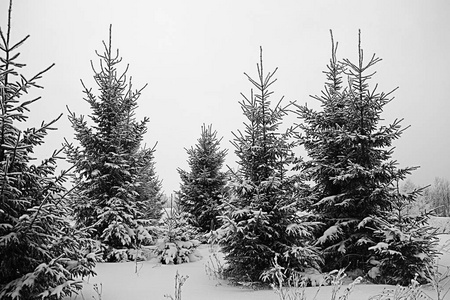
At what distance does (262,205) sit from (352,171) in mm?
2736

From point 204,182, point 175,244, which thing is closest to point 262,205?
point 175,244

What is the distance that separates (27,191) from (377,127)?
851 centimetres

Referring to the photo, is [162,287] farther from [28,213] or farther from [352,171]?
[352,171]

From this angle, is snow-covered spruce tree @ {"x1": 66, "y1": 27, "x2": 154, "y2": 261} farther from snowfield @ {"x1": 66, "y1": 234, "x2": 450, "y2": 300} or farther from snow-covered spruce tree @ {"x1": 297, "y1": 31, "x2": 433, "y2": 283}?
snow-covered spruce tree @ {"x1": 297, "y1": 31, "x2": 433, "y2": 283}

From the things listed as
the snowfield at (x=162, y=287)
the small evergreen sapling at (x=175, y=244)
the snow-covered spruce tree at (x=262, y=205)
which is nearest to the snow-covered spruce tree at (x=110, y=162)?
the small evergreen sapling at (x=175, y=244)

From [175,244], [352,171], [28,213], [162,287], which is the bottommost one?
[162,287]

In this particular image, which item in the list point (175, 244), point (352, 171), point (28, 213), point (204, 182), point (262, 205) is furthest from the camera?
point (204, 182)

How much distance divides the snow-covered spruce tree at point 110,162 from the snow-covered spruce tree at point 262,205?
3767 mm

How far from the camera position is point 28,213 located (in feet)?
15.6

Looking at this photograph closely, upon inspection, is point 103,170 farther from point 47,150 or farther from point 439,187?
point 439,187

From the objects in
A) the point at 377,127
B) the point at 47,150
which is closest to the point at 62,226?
the point at 47,150

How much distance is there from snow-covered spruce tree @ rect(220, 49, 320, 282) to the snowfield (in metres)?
0.70

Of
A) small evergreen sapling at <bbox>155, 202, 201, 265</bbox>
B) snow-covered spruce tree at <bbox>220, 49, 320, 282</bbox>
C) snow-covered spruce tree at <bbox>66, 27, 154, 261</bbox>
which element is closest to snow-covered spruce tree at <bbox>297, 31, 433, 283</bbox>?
snow-covered spruce tree at <bbox>220, 49, 320, 282</bbox>

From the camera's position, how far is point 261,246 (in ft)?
22.6
